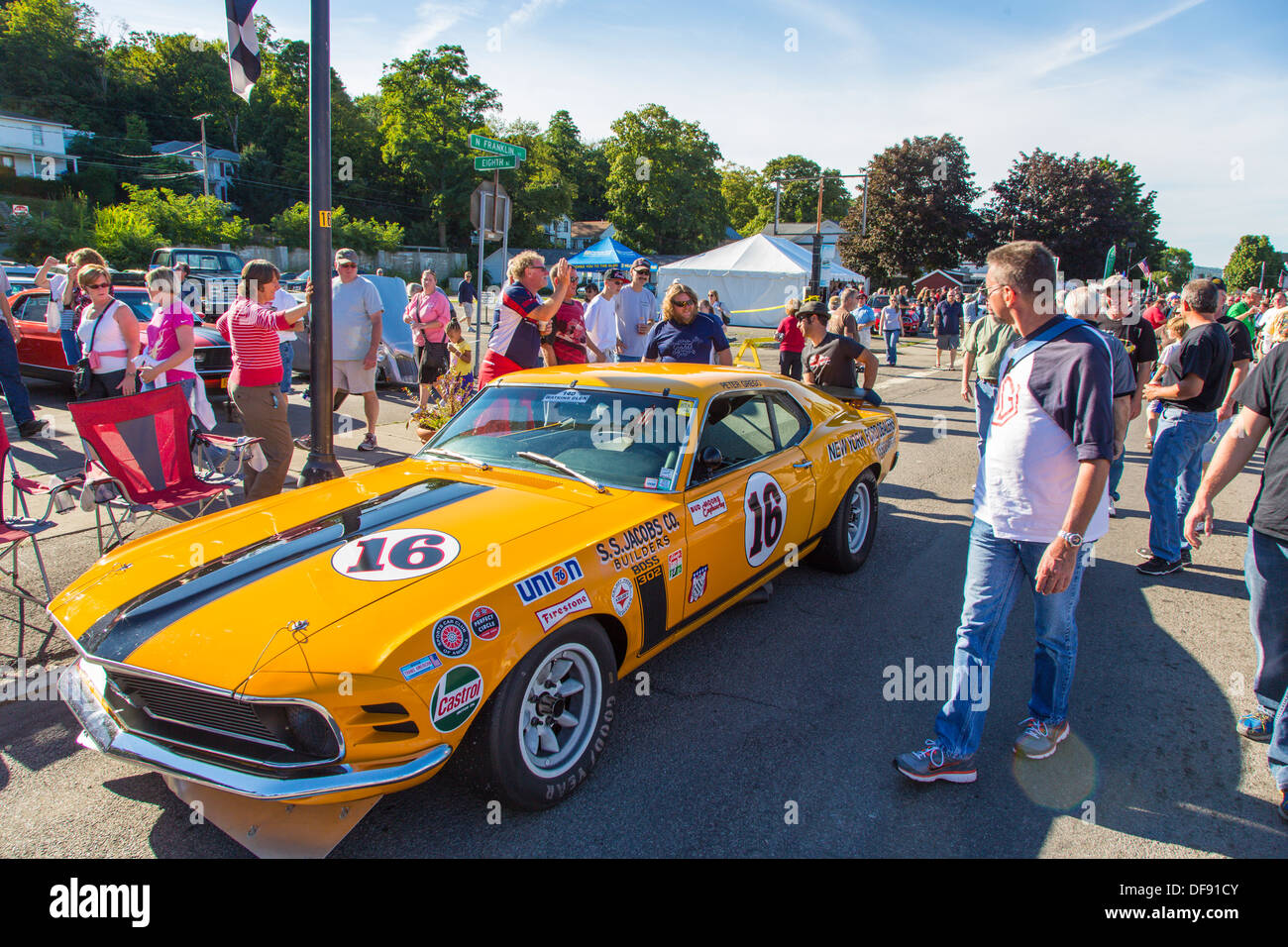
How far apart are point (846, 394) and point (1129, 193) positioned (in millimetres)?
50589

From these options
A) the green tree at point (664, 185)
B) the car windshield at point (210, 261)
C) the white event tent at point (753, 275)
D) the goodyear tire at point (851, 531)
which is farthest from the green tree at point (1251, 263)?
the goodyear tire at point (851, 531)

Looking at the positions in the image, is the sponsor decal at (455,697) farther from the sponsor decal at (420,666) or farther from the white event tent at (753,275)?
the white event tent at (753,275)

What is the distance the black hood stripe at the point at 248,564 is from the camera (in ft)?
8.31

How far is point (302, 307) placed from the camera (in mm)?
5965

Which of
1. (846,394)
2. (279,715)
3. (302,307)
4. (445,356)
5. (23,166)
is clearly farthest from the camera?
(23,166)

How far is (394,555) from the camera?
2.84m

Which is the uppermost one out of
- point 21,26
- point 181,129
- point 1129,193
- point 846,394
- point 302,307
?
point 21,26

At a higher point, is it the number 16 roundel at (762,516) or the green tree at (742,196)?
the green tree at (742,196)

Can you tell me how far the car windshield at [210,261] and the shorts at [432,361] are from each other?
1330 cm

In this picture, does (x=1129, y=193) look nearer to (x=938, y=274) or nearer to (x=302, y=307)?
(x=938, y=274)

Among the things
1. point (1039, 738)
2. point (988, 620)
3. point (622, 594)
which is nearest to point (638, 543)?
point (622, 594)

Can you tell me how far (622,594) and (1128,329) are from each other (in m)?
5.41

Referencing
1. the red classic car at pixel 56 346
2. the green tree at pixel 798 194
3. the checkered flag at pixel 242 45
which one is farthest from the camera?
the green tree at pixel 798 194
